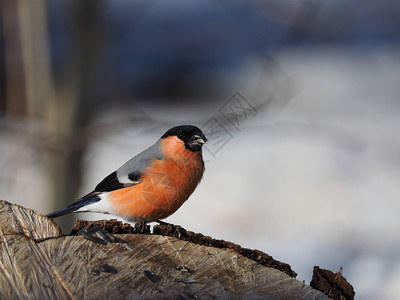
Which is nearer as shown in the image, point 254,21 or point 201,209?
point 201,209

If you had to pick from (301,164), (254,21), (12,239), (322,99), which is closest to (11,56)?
(12,239)

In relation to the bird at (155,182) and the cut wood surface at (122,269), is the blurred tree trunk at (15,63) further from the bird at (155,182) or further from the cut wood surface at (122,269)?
the cut wood surface at (122,269)

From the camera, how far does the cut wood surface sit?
192 cm

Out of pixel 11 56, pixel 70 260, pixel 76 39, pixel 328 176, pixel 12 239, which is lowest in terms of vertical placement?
pixel 70 260

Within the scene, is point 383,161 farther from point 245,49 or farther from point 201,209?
point 245,49

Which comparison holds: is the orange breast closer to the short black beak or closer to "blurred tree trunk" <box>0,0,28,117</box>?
the short black beak

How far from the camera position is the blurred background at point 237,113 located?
3.94 metres

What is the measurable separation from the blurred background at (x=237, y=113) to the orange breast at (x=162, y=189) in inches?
12.8

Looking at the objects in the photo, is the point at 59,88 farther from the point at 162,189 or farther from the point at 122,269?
the point at 122,269

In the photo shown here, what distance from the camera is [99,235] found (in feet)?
7.27

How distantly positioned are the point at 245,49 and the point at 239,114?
5.59 meters

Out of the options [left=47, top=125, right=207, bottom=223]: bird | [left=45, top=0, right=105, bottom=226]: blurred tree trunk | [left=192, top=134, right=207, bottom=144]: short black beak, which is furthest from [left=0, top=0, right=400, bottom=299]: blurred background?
[left=192, top=134, right=207, bottom=144]: short black beak

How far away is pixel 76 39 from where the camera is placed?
3.93 metres

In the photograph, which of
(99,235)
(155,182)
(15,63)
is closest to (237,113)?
(155,182)
